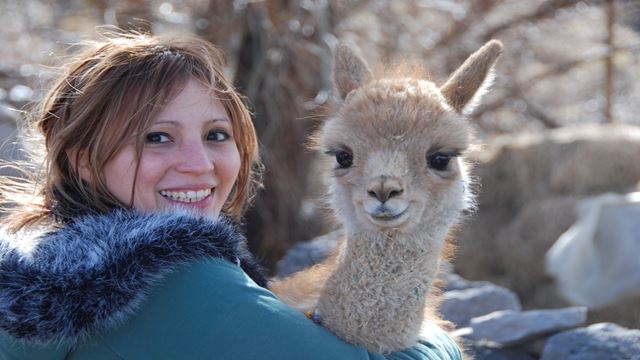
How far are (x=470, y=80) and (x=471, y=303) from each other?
6.19ft

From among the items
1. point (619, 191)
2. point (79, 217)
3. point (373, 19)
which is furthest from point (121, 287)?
point (373, 19)

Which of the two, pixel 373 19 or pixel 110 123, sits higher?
pixel 373 19

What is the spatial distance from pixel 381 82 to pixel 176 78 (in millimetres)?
649

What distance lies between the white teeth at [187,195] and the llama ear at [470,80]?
83 cm

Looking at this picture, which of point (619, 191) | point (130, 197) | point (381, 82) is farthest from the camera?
point (619, 191)

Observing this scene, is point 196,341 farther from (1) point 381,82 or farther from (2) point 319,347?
(1) point 381,82

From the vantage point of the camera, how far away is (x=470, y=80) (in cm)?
258

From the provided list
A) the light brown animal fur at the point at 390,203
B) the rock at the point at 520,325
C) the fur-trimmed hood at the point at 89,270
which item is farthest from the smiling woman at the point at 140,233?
the rock at the point at 520,325

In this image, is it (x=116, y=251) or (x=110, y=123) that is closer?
(x=116, y=251)

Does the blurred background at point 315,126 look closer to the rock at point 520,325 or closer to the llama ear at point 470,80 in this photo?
the rock at point 520,325

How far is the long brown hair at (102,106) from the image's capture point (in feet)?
7.49

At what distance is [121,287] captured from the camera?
188 centimetres

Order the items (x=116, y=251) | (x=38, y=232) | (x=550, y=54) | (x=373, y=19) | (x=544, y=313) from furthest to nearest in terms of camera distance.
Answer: (x=550, y=54) < (x=373, y=19) < (x=544, y=313) < (x=38, y=232) < (x=116, y=251)

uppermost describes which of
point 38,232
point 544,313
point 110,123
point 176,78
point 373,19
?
point 373,19
